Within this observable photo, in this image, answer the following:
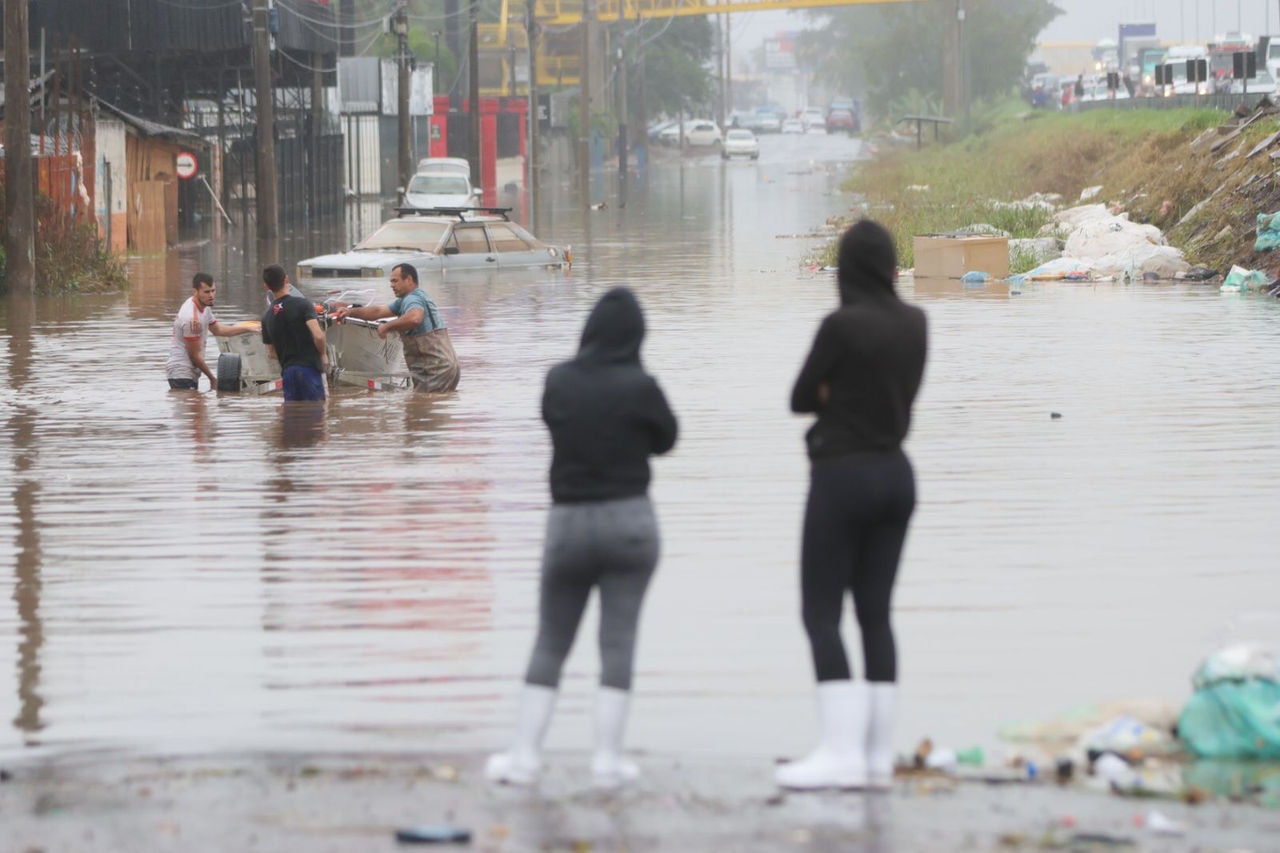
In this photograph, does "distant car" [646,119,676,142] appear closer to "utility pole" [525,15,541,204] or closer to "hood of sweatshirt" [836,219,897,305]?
"utility pole" [525,15,541,204]

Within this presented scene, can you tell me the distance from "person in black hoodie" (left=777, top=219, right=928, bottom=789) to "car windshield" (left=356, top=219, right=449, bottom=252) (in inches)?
1024

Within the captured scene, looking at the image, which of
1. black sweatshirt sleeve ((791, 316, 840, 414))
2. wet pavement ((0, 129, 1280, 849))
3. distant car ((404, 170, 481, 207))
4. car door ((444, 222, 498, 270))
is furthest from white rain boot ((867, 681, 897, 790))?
distant car ((404, 170, 481, 207))

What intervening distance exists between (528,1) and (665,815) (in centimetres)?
6375

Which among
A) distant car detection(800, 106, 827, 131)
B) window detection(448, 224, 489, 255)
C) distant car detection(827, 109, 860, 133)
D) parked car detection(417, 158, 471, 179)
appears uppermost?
distant car detection(800, 106, 827, 131)

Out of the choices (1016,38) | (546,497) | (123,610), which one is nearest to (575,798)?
(123,610)

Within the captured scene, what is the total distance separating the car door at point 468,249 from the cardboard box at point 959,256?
6.49m

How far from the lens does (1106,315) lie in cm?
2486

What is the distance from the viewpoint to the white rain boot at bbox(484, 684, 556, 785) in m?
6.47

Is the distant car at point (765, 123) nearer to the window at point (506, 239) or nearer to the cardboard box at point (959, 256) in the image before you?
the window at point (506, 239)

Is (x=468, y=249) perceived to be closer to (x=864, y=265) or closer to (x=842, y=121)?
(x=864, y=265)

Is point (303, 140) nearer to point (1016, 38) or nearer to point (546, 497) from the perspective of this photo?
point (546, 497)

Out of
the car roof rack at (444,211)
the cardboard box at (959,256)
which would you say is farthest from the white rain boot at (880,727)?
the car roof rack at (444,211)

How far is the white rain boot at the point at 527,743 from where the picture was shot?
6.47 meters

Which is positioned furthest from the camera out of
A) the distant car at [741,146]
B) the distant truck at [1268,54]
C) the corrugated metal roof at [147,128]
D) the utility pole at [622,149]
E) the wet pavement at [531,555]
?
the distant car at [741,146]
